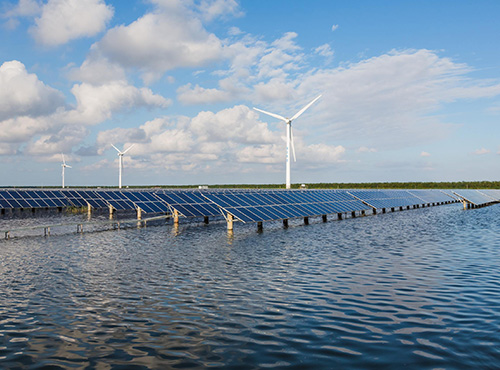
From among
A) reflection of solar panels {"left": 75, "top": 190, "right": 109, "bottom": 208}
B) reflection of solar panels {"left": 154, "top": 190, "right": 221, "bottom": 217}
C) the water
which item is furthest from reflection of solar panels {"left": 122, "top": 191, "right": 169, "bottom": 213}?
the water

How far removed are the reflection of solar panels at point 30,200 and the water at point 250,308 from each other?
171ft

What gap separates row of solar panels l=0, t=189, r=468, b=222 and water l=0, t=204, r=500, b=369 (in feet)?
56.4

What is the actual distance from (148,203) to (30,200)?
31.2 meters

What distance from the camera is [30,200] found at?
263 feet

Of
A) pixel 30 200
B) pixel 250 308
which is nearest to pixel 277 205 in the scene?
pixel 250 308

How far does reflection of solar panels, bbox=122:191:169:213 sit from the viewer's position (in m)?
62.5

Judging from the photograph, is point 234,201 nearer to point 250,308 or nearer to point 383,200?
point 250,308

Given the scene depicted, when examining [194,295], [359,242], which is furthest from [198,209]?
[194,295]

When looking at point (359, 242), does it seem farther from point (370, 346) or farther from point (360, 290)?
point (370, 346)

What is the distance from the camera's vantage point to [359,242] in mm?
35906

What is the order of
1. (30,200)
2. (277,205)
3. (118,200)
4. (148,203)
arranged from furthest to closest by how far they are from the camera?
(30,200) → (118,200) → (148,203) → (277,205)

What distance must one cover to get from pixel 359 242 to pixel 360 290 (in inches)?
709

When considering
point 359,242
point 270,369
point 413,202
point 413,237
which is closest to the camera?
point 270,369

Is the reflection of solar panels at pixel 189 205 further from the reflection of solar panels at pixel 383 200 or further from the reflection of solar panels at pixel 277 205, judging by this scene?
the reflection of solar panels at pixel 383 200
